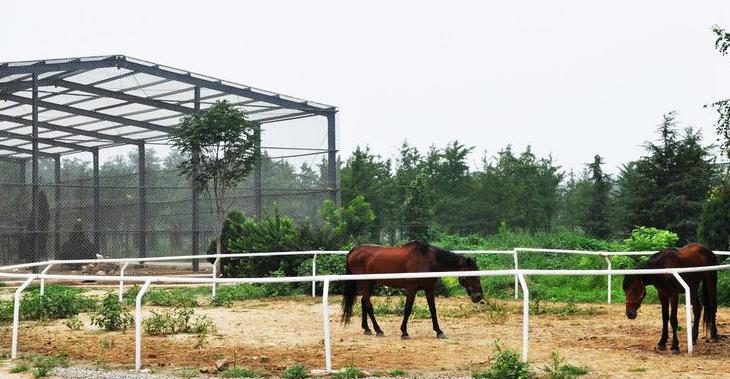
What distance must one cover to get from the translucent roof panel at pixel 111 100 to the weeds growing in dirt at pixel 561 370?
1796cm

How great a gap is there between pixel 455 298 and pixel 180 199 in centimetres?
1291

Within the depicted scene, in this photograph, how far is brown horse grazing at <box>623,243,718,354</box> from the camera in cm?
1049

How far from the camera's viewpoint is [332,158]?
88.9 feet

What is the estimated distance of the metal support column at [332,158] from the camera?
26906 millimetres

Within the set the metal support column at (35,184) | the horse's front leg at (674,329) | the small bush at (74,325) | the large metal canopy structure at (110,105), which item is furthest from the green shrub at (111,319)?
the large metal canopy structure at (110,105)

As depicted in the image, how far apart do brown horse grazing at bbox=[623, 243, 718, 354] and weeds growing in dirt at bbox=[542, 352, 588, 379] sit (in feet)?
7.09

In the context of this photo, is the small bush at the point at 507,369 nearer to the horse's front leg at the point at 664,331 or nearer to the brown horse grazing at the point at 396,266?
the horse's front leg at the point at 664,331

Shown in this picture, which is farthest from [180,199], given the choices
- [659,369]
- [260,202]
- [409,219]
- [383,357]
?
[659,369]

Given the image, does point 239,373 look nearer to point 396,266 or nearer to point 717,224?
point 396,266

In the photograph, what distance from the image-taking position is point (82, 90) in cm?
2520

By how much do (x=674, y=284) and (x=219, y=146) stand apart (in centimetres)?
1480

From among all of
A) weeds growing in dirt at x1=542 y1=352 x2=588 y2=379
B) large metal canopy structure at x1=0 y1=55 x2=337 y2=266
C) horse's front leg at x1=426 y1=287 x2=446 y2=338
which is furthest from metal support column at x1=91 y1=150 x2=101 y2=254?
weeds growing in dirt at x1=542 y1=352 x2=588 y2=379

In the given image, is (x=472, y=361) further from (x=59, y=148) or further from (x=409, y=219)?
(x=409, y=219)

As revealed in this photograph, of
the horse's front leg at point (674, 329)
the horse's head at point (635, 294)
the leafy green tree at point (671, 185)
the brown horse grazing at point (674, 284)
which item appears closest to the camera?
the horse's front leg at point (674, 329)
